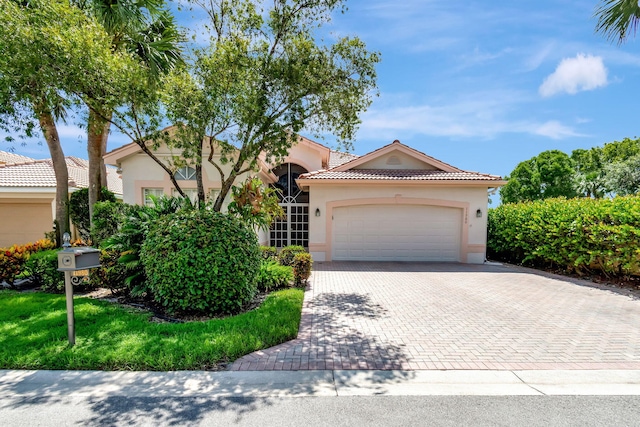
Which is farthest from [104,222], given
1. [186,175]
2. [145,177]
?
[186,175]

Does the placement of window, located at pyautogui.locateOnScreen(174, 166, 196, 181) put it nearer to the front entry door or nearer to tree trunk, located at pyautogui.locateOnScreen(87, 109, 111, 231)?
tree trunk, located at pyautogui.locateOnScreen(87, 109, 111, 231)

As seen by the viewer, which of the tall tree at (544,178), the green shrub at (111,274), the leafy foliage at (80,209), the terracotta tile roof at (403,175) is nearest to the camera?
the green shrub at (111,274)

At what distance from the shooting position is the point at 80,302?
641cm

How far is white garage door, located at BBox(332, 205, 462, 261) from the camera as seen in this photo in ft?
42.2

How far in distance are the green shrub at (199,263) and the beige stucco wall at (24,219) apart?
11.8 metres

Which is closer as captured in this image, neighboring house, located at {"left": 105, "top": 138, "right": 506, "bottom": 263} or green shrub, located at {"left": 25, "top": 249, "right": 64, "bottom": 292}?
green shrub, located at {"left": 25, "top": 249, "right": 64, "bottom": 292}

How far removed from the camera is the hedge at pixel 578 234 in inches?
330

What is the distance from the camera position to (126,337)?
4.74 m

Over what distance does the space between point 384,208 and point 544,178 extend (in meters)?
24.1

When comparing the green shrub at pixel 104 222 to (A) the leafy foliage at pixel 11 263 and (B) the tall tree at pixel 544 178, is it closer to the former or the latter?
(A) the leafy foliage at pixel 11 263

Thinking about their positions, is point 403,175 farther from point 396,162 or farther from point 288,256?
point 288,256

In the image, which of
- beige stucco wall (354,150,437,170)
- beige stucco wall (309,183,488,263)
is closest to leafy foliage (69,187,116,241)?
beige stucco wall (309,183,488,263)

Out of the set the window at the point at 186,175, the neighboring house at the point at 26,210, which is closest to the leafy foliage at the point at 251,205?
the window at the point at 186,175

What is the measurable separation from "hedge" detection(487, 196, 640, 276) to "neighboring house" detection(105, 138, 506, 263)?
1301mm
